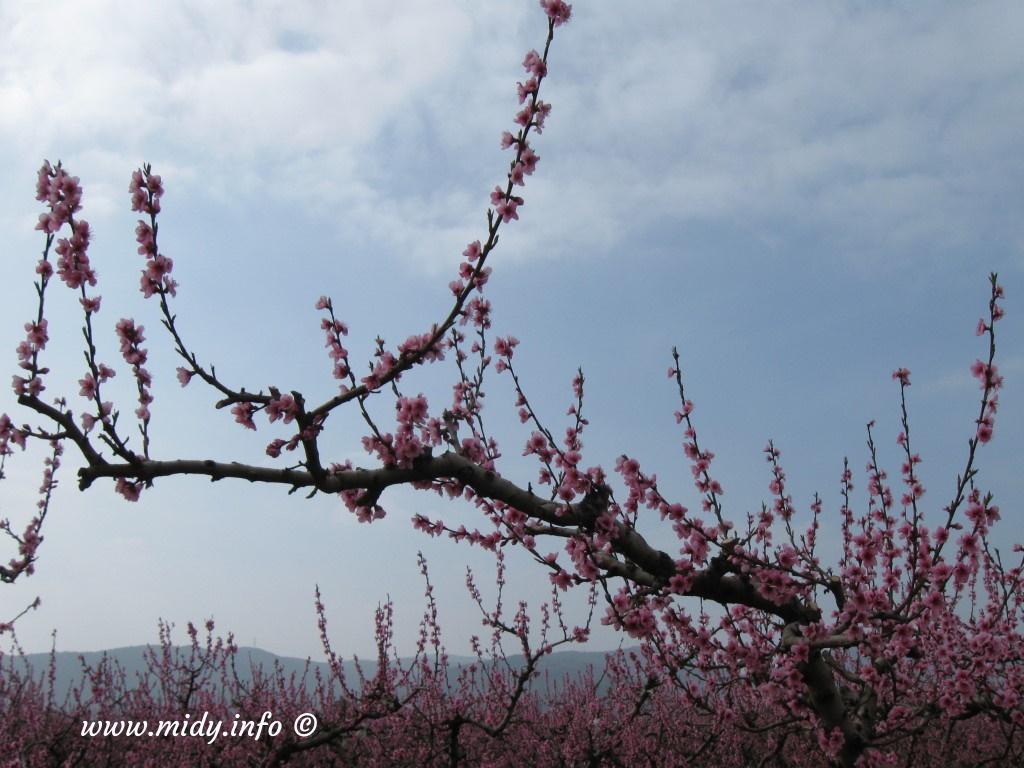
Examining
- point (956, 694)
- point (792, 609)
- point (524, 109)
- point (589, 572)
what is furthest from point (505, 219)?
point (956, 694)

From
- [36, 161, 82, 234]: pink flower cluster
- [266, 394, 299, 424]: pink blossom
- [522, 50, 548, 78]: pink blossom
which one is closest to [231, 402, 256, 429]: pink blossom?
[266, 394, 299, 424]: pink blossom

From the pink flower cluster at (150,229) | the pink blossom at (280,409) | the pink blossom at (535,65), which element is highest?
the pink blossom at (535,65)

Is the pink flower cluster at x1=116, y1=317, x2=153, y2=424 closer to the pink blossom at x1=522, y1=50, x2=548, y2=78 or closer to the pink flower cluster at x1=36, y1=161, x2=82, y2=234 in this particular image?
the pink flower cluster at x1=36, y1=161, x2=82, y2=234

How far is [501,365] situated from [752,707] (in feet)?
24.5

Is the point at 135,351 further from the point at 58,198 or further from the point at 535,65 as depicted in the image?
the point at 535,65

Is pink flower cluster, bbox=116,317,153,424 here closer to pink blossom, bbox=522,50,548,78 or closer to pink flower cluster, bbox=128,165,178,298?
pink flower cluster, bbox=128,165,178,298

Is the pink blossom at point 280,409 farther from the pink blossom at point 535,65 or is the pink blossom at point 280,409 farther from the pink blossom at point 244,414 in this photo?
the pink blossom at point 535,65

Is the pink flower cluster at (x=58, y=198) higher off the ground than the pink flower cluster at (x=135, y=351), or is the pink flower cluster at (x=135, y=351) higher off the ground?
the pink flower cluster at (x=58, y=198)

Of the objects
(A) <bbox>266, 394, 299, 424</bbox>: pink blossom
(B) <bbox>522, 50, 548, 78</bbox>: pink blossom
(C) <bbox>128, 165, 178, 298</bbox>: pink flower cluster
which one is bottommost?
(A) <bbox>266, 394, 299, 424</bbox>: pink blossom

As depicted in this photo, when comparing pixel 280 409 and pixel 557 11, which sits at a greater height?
pixel 557 11

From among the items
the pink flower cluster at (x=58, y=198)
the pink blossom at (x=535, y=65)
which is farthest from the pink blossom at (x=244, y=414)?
the pink blossom at (x=535, y=65)

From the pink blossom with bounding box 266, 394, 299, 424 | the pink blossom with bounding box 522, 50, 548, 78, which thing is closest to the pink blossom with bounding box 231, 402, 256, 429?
the pink blossom with bounding box 266, 394, 299, 424

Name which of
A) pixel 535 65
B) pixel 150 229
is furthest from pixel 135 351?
pixel 535 65

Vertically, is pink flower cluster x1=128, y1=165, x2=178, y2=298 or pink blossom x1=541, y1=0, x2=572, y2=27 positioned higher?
pink blossom x1=541, y1=0, x2=572, y2=27
